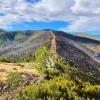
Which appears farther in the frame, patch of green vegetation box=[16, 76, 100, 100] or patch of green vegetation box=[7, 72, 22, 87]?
patch of green vegetation box=[7, 72, 22, 87]

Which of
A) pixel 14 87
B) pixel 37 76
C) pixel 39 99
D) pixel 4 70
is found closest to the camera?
pixel 39 99

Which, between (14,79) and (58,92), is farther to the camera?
(14,79)

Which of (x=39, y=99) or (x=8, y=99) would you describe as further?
(x=8, y=99)

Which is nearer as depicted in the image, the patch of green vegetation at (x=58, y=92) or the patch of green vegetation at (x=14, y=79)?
the patch of green vegetation at (x=58, y=92)

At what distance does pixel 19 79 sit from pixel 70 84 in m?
5.60

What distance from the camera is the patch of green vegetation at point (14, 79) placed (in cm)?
3606

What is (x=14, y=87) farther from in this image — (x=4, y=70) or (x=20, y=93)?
(x=4, y=70)

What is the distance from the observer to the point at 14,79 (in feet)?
121

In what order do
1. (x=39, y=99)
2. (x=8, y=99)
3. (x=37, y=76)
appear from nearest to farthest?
1. (x=39, y=99)
2. (x=8, y=99)
3. (x=37, y=76)

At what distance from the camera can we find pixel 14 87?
35.4 m

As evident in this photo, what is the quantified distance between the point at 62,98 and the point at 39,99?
1885mm

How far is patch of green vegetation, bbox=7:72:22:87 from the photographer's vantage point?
36.1 m

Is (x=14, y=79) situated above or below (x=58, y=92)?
below

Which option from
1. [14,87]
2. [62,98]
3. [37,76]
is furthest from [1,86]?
[62,98]
